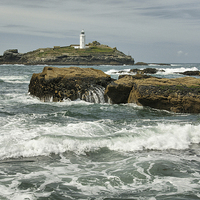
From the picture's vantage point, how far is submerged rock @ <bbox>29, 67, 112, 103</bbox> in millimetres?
12117

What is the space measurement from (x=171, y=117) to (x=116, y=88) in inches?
→ 134

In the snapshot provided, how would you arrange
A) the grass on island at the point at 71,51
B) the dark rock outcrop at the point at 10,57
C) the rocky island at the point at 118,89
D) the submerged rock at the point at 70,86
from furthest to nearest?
the grass on island at the point at 71,51 < the dark rock outcrop at the point at 10,57 < the submerged rock at the point at 70,86 < the rocky island at the point at 118,89

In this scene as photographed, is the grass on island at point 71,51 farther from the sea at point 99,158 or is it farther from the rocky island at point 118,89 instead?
the sea at point 99,158

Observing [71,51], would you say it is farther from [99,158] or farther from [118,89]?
[99,158]

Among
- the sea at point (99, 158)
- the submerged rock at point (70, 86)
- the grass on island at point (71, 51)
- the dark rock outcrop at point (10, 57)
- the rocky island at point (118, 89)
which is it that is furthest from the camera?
the grass on island at point (71, 51)

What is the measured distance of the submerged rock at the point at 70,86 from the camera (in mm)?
12117

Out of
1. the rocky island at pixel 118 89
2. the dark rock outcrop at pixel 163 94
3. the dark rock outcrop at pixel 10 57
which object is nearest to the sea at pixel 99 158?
the dark rock outcrop at pixel 163 94

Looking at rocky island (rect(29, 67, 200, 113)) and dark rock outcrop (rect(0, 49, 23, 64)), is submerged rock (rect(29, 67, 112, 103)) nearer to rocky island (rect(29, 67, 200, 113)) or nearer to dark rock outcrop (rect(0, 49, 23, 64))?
rocky island (rect(29, 67, 200, 113))

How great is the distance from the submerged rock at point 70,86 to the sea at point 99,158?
337 centimetres

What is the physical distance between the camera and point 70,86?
12.2 metres

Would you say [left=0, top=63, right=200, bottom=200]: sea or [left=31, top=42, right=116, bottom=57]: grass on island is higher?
[left=31, top=42, right=116, bottom=57]: grass on island

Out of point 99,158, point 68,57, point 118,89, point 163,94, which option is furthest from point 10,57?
point 99,158

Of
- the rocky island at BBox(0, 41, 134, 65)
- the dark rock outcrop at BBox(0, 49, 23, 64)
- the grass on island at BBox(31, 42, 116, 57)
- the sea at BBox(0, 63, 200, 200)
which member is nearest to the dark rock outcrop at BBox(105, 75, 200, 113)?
the sea at BBox(0, 63, 200, 200)

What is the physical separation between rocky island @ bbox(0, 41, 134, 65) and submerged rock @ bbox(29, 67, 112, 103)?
106605 millimetres
